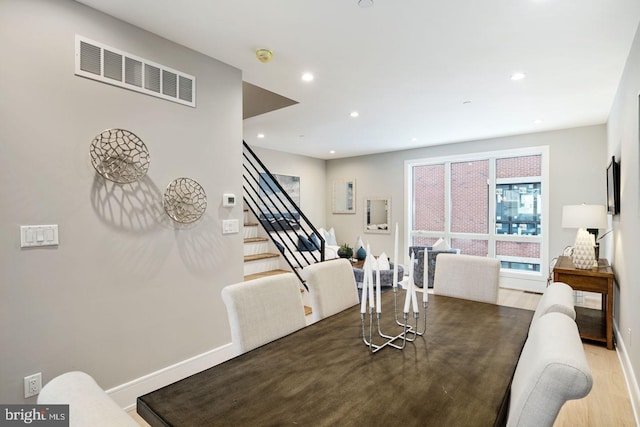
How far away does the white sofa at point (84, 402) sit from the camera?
60 cm

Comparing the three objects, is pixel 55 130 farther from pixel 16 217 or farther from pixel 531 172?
pixel 531 172

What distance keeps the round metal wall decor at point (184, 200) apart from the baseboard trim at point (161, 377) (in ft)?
3.37

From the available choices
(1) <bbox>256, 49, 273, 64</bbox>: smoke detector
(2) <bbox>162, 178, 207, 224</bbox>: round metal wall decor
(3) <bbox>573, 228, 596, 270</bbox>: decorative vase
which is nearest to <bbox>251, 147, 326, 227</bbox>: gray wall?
(1) <bbox>256, 49, 273, 64</bbox>: smoke detector

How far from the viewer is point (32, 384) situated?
1800 millimetres

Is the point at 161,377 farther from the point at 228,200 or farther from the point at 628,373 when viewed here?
the point at 628,373

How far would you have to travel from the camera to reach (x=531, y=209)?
213 inches

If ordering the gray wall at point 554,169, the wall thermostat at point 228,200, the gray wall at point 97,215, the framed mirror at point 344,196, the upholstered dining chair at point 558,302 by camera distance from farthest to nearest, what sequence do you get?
the framed mirror at point 344,196 < the gray wall at point 554,169 < the wall thermostat at point 228,200 < the gray wall at point 97,215 < the upholstered dining chair at point 558,302

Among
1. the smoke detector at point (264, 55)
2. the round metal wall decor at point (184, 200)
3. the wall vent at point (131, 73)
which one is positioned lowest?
the round metal wall decor at point (184, 200)

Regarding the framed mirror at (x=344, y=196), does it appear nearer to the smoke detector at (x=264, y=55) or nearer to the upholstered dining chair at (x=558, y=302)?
the smoke detector at (x=264, y=55)

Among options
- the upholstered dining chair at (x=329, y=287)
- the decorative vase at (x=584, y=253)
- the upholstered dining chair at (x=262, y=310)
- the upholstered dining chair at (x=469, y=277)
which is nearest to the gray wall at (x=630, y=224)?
the decorative vase at (x=584, y=253)

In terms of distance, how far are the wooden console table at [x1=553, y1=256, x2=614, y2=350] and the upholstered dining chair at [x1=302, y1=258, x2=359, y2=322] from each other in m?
2.49

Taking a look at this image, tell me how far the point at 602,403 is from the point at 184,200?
10.8 feet

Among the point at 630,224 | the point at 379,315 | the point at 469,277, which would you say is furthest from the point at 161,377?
the point at 630,224

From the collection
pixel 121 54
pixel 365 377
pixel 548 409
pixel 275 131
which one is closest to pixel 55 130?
pixel 121 54
